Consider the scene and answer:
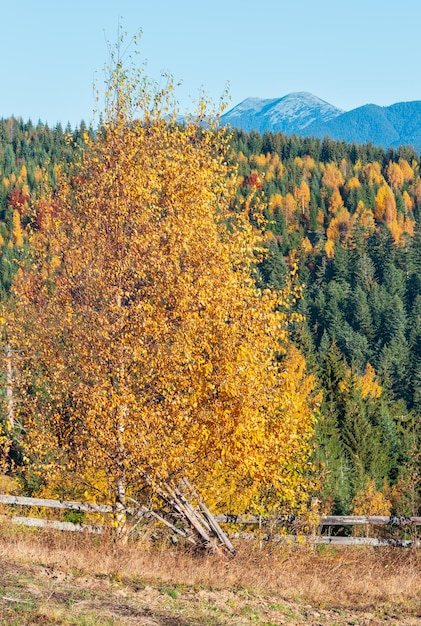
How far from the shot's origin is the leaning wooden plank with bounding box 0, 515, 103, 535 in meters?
13.4

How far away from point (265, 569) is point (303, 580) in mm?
746

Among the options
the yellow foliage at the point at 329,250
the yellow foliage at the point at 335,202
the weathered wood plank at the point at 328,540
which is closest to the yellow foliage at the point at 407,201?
the yellow foliage at the point at 335,202

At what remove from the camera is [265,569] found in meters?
13.2

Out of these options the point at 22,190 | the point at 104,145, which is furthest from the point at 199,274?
the point at 22,190

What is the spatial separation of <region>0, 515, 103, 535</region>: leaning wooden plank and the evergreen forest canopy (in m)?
0.76

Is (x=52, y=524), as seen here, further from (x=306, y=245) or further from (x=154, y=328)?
(x=306, y=245)

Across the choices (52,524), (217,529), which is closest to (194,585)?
(217,529)

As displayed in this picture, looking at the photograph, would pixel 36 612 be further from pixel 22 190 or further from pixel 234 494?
pixel 22 190

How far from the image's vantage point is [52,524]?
44.1 feet

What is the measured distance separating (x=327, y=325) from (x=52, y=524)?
120 meters

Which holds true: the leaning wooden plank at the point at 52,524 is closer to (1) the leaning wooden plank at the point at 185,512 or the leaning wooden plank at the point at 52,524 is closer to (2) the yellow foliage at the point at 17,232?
(1) the leaning wooden plank at the point at 185,512

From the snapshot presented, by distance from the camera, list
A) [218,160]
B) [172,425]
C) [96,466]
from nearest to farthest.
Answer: [172,425]
[96,466]
[218,160]

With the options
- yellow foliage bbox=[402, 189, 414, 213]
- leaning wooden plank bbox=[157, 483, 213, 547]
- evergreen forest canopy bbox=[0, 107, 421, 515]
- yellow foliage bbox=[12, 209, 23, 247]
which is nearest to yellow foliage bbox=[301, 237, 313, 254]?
evergreen forest canopy bbox=[0, 107, 421, 515]

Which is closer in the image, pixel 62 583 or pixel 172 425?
pixel 62 583
